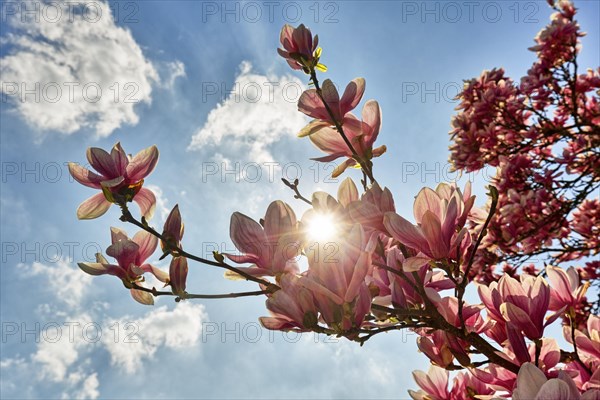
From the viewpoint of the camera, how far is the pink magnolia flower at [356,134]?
4.25 ft

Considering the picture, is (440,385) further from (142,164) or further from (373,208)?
(142,164)

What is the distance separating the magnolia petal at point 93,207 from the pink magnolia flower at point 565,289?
4.39 feet

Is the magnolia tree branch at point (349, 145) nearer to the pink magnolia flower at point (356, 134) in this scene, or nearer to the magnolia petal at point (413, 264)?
the pink magnolia flower at point (356, 134)

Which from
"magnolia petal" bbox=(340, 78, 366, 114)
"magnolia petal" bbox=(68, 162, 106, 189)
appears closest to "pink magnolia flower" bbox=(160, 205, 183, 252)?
"magnolia petal" bbox=(68, 162, 106, 189)

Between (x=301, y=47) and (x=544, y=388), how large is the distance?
115 centimetres

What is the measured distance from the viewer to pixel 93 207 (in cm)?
126

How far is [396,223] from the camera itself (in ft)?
3.35

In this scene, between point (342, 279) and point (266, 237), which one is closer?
point (342, 279)

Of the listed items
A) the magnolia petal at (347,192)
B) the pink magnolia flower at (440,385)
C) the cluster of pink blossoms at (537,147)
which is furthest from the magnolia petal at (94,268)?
the cluster of pink blossoms at (537,147)

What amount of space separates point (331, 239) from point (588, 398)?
Result: 1.98 feet

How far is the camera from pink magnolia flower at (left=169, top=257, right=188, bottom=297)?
1.13 meters

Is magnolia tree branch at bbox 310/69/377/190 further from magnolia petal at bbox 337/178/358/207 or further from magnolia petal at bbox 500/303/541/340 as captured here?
magnolia petal at bbox 500/303/541/340

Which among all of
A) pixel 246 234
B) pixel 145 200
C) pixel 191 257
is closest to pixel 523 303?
pixel 246 234

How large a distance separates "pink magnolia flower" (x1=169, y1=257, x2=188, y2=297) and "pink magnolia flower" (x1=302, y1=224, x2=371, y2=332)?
15.0 inches
